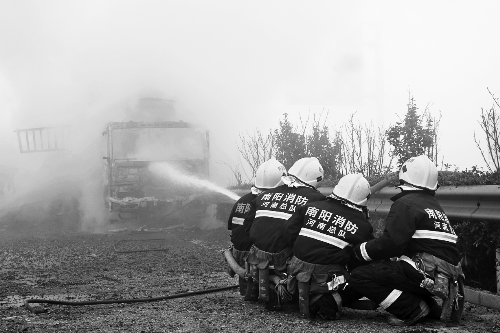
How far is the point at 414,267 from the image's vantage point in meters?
4.81

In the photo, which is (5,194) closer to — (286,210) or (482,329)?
(286,210)

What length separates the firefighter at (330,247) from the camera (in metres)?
5.11

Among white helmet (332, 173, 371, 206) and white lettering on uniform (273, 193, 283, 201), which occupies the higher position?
white helmet (332, 173, 371, 206)

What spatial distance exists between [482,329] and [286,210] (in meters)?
1.95

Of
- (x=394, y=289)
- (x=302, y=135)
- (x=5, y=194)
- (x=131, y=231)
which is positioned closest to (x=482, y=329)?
(x=394, y=289)

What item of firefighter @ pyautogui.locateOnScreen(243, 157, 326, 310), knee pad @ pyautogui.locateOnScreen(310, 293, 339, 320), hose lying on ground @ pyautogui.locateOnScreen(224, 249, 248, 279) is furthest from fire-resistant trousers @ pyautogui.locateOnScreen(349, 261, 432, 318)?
hose lying on ground @ pyautogui.locateOnScreen(224, 249, 248, 279)

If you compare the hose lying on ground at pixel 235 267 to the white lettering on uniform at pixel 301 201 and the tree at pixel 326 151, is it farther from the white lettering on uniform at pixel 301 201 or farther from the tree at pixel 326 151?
the tree at pixel 326 151

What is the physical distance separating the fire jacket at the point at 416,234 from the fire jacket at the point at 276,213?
0.95m

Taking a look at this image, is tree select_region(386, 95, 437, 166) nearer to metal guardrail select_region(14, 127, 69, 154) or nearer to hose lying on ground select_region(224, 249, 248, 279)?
hose lying on ground select_region(224, 249, 248, 279)

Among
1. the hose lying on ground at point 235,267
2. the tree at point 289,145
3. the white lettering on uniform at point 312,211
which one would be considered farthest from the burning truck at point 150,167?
the white lettering on uniform at point 312,211

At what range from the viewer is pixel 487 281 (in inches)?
223

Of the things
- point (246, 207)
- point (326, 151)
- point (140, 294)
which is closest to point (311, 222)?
point (246, 207)

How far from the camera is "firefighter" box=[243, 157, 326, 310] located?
575 centimetres

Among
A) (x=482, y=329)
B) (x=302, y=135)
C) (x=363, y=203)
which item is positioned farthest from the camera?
(x=302, y=135)
